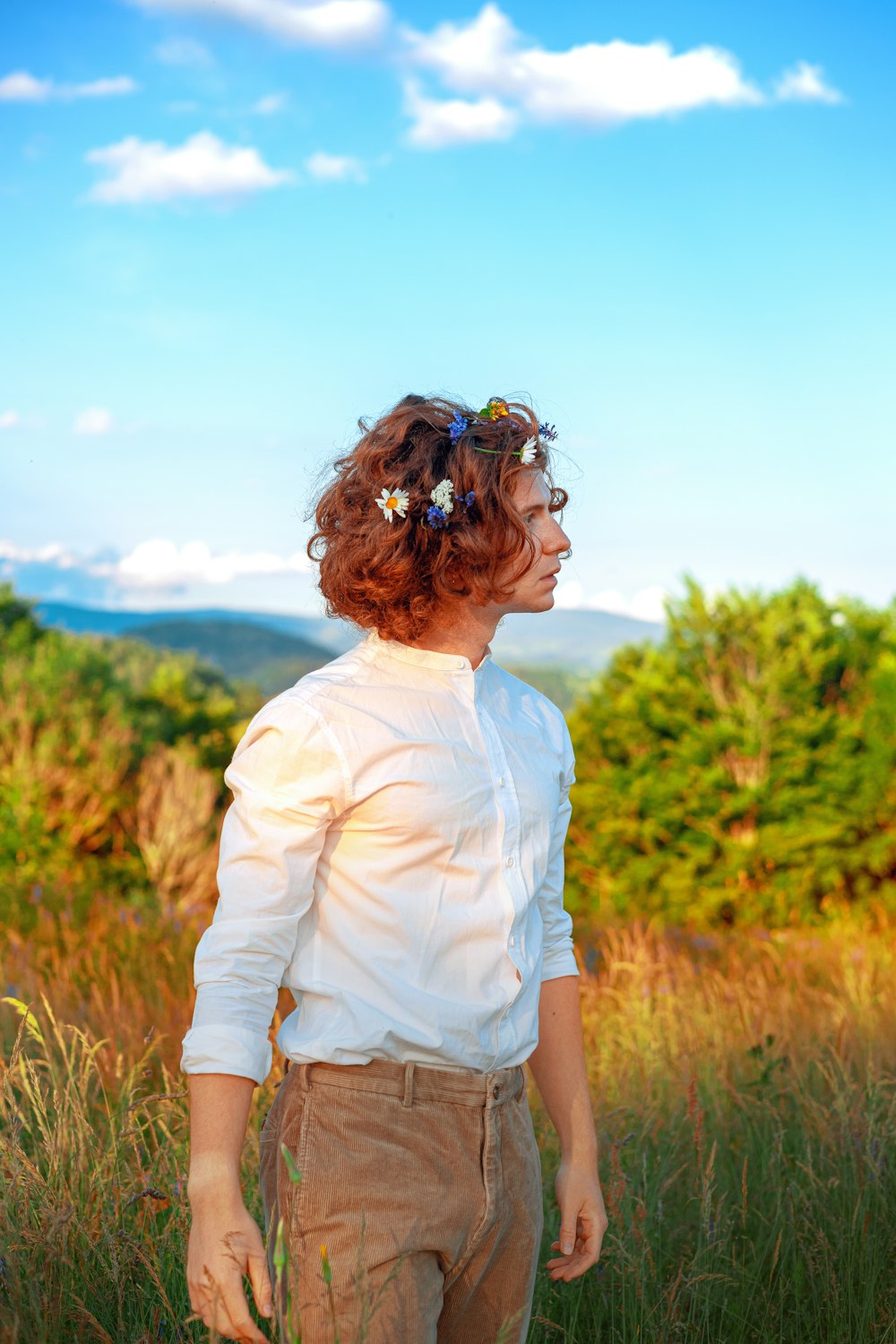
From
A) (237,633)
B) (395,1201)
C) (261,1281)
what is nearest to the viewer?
(261,1281)

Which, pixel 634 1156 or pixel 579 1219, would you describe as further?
pixel 634 1156

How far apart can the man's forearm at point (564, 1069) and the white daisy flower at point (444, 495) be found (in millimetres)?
875

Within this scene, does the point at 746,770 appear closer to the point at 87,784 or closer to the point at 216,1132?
the point at 87,784

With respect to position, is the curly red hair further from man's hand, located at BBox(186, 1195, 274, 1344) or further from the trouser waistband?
man's hand, located at BBox(186, 1195, 274, 1344)

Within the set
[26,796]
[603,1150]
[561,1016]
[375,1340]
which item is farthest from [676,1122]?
[26,796]

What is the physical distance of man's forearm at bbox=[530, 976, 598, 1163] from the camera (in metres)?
2.06

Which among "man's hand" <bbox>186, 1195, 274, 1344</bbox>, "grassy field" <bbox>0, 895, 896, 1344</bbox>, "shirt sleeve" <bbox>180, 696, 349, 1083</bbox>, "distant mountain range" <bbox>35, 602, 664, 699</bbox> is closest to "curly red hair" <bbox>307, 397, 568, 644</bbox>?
"shirt sleeve" <bbox>180, 696, 349, 1083</bbox>

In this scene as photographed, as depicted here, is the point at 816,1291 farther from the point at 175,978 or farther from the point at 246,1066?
the point at 175,978

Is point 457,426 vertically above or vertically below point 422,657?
above

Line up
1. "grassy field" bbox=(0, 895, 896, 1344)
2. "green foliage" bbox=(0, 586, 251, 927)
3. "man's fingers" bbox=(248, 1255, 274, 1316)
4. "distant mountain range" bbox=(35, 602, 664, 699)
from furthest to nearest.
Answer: "distant mountain range" bbox=(35, 602, 664, 699) < "green foliage" bbox=(0, 586, 251, 927) < "grassy field" bbox=(0, 895, 896, 1344) < "man's fingers" bbox=(248, 1255, 274, 1316)

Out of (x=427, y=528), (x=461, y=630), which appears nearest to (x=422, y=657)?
(x=461, y=630)

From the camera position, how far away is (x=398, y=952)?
173 cm

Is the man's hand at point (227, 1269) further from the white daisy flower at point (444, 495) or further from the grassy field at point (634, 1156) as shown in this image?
the white daisy flower at point (444, 495)

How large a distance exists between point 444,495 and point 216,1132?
1016 millimetres
